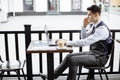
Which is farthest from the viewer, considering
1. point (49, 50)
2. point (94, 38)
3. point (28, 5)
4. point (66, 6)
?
point (66, 6)

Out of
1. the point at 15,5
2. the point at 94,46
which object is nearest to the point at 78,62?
the point at 94,46

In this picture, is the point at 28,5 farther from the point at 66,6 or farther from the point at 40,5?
the point at 66,6

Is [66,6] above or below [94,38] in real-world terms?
above

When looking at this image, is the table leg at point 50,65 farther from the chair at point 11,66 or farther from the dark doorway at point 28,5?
the dark doorway at point 28,5

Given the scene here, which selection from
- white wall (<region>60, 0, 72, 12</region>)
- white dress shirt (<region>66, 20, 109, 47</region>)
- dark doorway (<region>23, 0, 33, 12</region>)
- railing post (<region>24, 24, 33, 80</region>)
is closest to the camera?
white dress shirt (<region>66, 20, 109, 47</region>)

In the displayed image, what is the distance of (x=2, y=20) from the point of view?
12.8 meters

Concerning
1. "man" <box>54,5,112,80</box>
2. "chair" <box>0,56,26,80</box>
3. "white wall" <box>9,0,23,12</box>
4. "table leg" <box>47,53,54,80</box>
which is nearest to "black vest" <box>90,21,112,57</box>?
"man" <box>54,5,112,80</box>

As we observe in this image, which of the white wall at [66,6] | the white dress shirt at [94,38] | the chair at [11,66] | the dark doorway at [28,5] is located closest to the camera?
the white dress shirt at [94,38]

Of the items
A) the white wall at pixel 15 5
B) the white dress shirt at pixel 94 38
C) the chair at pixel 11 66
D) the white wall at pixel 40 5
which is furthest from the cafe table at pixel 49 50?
the white wall at pixel 40 5

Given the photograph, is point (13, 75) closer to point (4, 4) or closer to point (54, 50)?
point (54, 50)

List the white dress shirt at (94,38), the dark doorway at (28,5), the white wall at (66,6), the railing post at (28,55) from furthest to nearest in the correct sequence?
the white wall at (66,6)
the dark doorway at (28,5)
the railing post at (28,55)
the white dress shirt at (94,38)

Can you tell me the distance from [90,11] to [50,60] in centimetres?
82

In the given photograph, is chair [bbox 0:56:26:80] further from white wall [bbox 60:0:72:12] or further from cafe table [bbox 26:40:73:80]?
white wall [bbox 60:0:72:12]

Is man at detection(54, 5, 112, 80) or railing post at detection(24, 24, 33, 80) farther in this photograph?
railing post at detection(24, 24, 33, 80)
